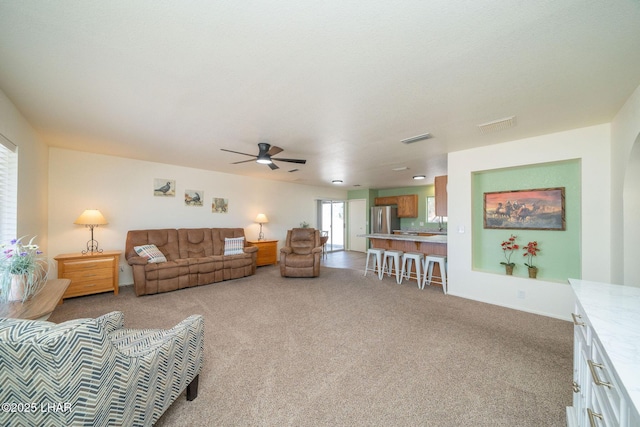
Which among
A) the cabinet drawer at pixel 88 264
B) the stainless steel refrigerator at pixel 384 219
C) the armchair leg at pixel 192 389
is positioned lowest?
the armchair leg at pixel 192 389

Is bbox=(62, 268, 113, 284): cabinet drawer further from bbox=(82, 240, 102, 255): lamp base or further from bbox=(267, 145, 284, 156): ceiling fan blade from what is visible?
bbox=(267, 145, 284, 156): ceiling fan blade

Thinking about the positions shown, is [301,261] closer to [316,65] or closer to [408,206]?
[316,65]

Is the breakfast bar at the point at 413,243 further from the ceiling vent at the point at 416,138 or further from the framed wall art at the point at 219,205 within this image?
the framed wall art at the point at 219,205

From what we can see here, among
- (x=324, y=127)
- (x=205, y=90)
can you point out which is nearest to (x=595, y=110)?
(x=324, y=127)

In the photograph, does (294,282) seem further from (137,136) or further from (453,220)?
(137,136)

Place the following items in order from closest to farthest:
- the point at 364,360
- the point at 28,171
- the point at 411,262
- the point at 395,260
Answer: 1. the point at 364,360
2. the point at 28,171
3. the point at 395,260
4. the point at 411,262

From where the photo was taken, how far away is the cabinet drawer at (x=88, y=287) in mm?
3641

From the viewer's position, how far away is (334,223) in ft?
30.7

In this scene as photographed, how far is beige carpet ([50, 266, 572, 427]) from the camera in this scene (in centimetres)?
160

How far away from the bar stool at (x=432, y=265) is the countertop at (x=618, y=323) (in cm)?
270

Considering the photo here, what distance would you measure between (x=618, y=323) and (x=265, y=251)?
234 inches

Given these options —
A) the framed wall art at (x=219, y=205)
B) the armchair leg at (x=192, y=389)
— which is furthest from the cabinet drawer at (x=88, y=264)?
the armchair leg at (x=192, y=389)

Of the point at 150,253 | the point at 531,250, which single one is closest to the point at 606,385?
the point at 531,250

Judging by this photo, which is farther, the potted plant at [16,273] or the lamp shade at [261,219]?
the lamp shade at [261,219]
